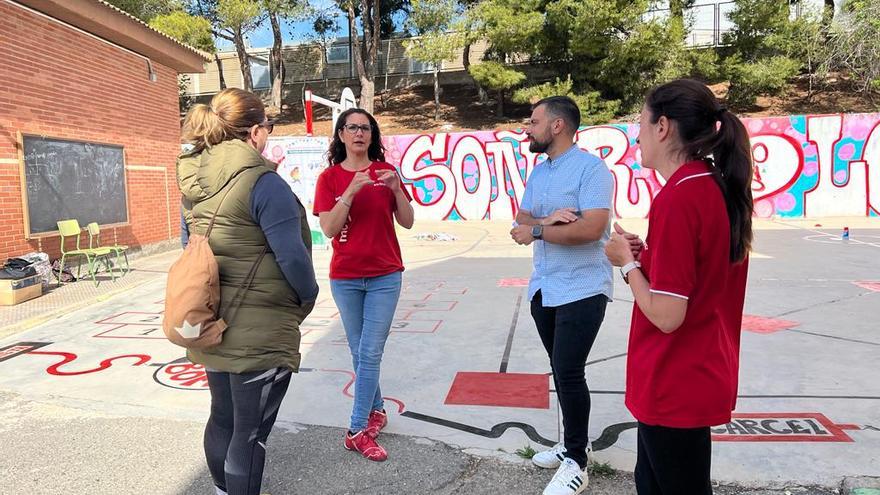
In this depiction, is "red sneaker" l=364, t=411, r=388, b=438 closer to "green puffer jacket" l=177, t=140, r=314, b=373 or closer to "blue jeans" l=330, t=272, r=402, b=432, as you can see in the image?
"blue jeans" l=330, t=272, r=402, b=432

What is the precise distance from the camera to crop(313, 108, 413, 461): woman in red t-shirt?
3178mm

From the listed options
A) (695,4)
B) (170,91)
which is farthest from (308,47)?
(170,91)

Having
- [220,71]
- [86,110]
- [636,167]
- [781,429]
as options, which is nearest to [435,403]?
[781,429]

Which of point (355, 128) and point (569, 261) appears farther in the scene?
Result: point (355, 128)

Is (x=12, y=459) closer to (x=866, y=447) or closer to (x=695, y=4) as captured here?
(x=866, y=447)

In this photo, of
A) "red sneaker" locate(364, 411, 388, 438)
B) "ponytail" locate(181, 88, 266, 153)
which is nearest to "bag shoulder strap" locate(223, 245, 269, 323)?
"ponytail" locate(181, 88, 266, 153)

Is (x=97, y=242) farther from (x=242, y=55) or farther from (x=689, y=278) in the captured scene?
(x=242, y=55)

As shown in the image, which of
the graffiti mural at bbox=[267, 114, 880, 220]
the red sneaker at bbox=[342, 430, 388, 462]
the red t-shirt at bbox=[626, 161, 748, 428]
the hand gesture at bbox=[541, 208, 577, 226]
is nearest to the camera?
the red t-shirt at bbox=[626, 161, 748, 428]

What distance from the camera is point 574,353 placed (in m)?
2.71

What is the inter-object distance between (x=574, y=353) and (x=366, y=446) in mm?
1258

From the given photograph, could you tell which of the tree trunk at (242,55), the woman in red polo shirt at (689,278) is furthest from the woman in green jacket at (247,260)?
the tree trunk at (242,55)

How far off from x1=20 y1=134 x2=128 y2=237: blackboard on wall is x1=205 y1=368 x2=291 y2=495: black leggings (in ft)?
25.4

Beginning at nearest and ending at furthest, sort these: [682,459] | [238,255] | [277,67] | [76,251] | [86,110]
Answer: [682,459]
[238,255]
[76,251]
[86,110]
[277,67]

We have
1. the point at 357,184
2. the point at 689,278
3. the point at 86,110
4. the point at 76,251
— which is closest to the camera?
the point at 689,278
